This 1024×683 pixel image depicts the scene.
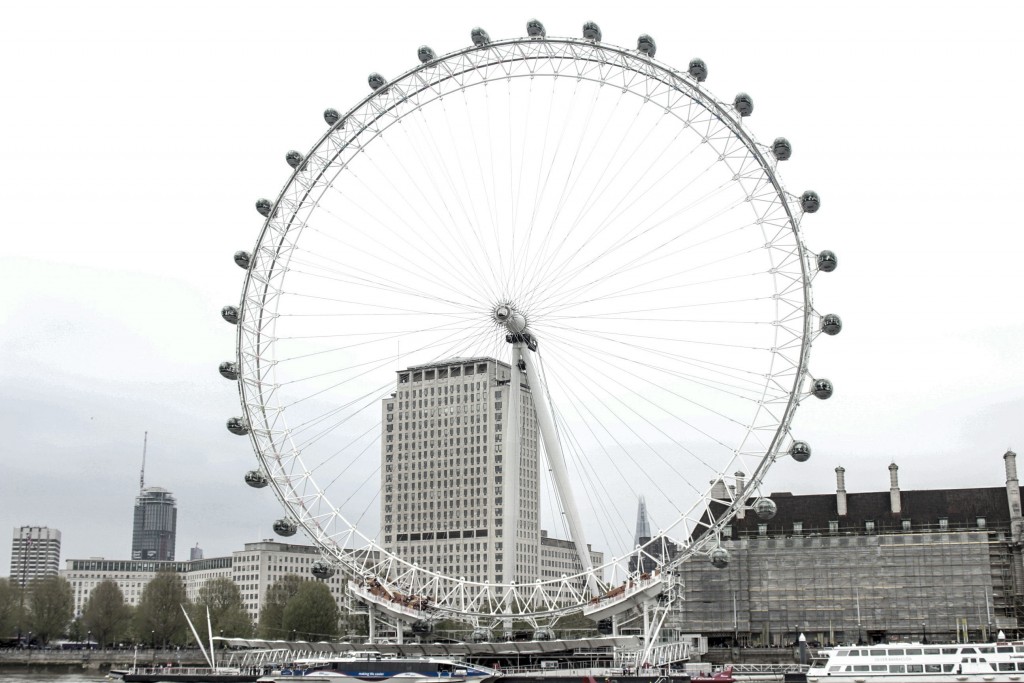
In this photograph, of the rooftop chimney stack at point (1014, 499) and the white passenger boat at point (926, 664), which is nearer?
the white passenger boat at point (926, 664)

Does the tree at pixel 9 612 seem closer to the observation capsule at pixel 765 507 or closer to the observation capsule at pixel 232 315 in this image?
the observation capsule at pixel 232 315

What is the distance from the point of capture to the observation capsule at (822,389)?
56.7 m

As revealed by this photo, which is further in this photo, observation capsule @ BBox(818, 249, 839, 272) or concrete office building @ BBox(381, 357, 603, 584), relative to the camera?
concrete office building @ BBox(381, 357, 603, 584)

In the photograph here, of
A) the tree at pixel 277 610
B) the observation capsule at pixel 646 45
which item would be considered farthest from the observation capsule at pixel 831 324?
the tree at pixel 277 610

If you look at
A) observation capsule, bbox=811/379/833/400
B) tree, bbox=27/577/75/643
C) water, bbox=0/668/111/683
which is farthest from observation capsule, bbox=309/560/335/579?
tree, bbox=27/577/75/643

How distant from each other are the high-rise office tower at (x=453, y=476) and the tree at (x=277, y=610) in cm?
3087

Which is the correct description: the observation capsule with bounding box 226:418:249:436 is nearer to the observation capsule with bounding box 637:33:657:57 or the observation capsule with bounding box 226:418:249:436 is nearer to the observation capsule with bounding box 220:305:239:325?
the observation capsule with bounding box 220:305:239:325

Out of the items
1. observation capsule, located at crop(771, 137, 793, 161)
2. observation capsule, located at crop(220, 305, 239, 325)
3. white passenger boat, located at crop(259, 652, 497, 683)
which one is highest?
observation capsule, located at crop(771, 137, 793, 161)

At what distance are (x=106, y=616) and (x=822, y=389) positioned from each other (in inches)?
4240

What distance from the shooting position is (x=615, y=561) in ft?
197

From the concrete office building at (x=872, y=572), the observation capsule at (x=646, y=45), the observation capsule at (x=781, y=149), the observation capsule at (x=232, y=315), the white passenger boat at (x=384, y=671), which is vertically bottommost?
the white passenger boat at (x=384, y=671)

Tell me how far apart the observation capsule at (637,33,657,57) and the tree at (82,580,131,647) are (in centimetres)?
10694

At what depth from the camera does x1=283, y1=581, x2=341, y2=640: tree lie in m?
118

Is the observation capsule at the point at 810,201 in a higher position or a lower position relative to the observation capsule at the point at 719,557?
higher
